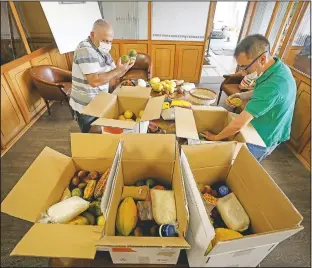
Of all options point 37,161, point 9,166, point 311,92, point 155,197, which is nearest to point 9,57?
point 9,166

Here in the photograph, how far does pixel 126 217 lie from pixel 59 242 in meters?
0.25

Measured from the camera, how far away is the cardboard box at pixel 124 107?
1.04 meters

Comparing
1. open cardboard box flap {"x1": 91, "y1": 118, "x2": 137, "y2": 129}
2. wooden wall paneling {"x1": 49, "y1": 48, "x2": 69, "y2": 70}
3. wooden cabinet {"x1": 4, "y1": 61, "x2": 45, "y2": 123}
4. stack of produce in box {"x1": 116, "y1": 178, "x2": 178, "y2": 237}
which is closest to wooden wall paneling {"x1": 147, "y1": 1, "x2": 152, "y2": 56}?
wooden wall paneling {"x1": 49, "y1": 48, "x2": 69, "y2": 70}

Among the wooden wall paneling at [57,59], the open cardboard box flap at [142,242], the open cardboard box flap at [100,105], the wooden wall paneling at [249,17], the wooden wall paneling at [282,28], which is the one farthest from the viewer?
the wooden wall paneling at [249,17]

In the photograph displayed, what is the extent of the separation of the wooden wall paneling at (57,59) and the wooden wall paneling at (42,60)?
3.6 inches

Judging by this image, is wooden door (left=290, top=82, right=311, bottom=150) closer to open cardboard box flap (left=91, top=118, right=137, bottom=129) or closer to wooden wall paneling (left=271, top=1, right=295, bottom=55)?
wooden wall paneling (left=271, top=1, right=295, bottom=55)

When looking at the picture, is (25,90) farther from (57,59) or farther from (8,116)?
(57,59)

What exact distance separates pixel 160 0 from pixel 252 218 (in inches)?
145

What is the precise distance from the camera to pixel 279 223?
0.70 meters

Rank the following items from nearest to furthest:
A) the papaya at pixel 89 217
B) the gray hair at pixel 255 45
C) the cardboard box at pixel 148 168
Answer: the cardboard box at pixel 148 168 → the papaya at pixel 89 217 → the gray hair at pixel 255 45

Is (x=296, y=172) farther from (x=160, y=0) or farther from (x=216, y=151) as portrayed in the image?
(x=160, y=0)

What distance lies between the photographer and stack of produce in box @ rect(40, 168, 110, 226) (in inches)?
29.0

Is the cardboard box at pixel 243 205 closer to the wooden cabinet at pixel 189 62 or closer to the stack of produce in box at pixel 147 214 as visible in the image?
the stack of produce in box at pixel 147 214

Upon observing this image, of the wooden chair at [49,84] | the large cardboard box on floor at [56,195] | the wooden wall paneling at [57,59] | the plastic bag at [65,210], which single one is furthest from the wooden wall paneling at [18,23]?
the plastic bag at [65,210]
